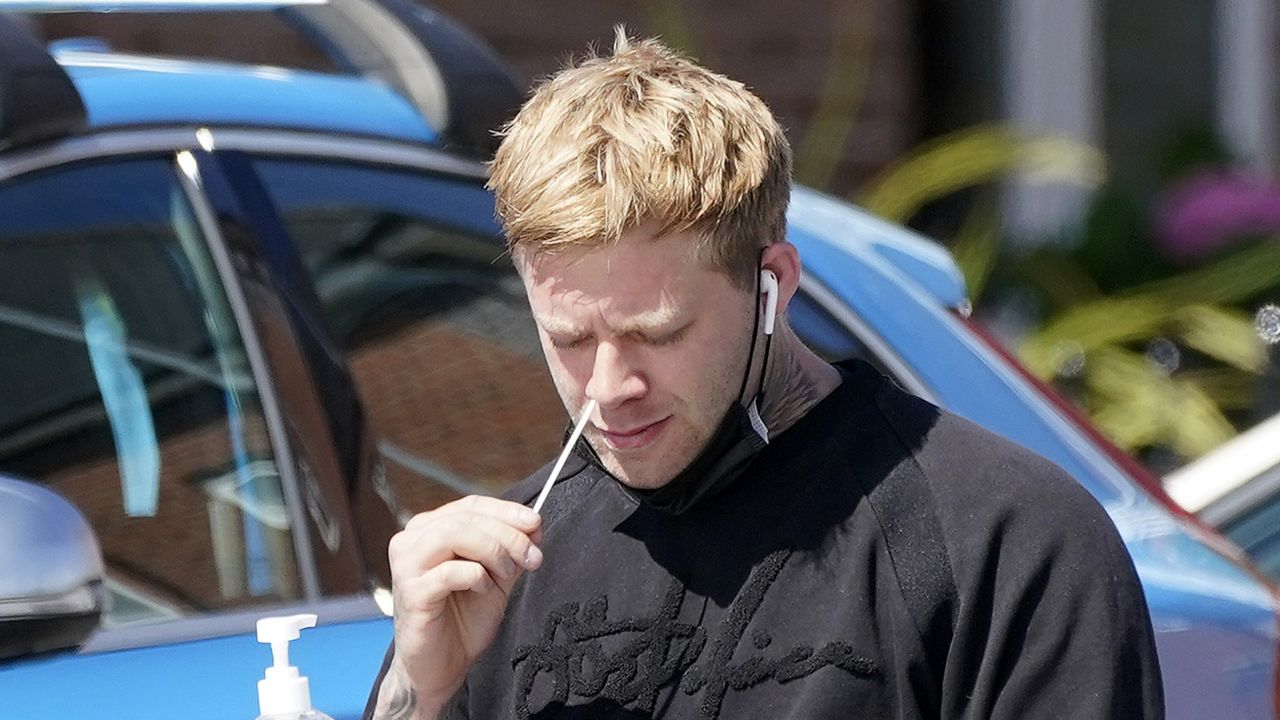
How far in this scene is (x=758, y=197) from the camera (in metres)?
1.67

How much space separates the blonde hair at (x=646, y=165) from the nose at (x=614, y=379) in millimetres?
99

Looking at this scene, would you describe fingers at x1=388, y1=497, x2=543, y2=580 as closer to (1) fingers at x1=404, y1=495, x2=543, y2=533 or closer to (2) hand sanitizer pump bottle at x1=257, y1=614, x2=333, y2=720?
(1) fingers at x1=404, y1=495, x2=543, y2=533

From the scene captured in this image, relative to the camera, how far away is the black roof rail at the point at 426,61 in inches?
108

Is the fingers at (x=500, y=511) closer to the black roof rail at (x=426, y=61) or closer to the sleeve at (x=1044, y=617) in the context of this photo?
the sleeve at (x=1044, y=617)

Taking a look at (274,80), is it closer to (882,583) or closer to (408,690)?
(408,690)

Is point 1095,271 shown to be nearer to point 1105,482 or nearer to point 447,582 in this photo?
point 1105,482

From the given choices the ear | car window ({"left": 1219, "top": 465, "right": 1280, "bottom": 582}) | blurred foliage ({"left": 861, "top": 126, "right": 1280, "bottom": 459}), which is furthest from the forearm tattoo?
blurred foliage ({"left": 861, "top": 126, "right": 1280, "bottom": 459})

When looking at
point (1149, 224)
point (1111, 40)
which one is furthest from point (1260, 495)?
point (1111, 40)

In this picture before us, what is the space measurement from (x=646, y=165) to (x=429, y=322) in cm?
132

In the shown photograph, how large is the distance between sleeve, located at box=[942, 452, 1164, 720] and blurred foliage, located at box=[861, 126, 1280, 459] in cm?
409

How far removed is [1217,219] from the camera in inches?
281

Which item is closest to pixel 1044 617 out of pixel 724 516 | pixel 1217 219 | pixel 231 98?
pixel 724 516

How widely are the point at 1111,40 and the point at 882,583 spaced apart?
6625 mm

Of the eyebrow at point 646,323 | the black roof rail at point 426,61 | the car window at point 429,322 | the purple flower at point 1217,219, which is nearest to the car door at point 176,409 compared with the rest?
the car window at point 429,322
